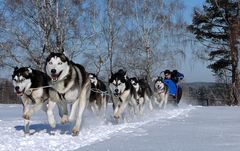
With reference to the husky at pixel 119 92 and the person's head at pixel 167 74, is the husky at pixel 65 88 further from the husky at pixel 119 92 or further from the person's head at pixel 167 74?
the person's head at pixel 167 74

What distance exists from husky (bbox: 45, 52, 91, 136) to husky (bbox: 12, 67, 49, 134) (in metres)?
0.22

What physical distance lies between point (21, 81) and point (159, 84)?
19.3 feet

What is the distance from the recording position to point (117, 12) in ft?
66.3

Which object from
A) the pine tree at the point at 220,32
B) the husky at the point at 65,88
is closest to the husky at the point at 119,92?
the husky at the point at 65,88

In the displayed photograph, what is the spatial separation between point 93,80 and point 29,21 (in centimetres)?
819

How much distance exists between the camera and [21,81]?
582 cm

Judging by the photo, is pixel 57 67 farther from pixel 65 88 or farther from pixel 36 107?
pixel 36 107

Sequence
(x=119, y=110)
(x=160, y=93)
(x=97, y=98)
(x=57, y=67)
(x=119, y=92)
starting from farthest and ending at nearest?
1. (x=160, y=93)
2. (x=97, y=98)
3. (x=119, y=92)
4. (x=119, y=110)
5. (x=57, y=67)

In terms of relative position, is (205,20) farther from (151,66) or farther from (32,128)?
(32,128)

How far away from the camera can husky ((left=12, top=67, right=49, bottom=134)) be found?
5828 millimetres

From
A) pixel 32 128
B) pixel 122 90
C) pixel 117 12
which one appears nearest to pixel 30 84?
pixel 32 128

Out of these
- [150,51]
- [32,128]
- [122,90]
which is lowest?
[32,128]

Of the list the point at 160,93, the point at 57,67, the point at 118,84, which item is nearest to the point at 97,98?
the point at 118,84

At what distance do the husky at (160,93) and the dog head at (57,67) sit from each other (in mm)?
5720
